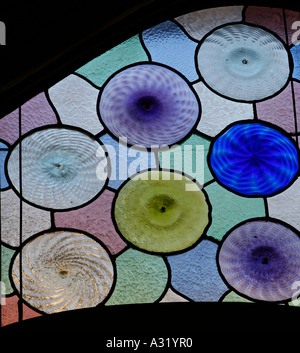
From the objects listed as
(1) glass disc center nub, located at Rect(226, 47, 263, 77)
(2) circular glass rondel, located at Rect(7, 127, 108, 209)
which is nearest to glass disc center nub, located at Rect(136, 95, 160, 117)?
(2) circular glass rondel, located at Rect(7, 127, 108, 209)

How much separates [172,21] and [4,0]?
4.73ft

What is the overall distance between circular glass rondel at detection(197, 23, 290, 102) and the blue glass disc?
0.24 m

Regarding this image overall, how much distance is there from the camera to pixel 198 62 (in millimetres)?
4605

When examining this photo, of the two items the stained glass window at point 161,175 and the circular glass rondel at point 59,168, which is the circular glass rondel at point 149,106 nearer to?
the stained glass window at point 161,175

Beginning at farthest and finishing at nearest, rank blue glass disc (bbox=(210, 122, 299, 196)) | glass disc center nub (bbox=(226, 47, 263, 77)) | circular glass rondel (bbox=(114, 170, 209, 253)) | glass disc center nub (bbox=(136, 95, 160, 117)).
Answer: glass disc center nub (bbox=(226, 47, 263, 77)) < glass disc center nub (bbox=(136, 95, 160, 117)) < blue glass disc (bbox=(210, 122, 299, 196)) < circular glass rondel (bbox=(114, 170, 209, 253))

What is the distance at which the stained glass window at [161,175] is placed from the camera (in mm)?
4133

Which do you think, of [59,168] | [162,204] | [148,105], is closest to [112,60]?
[148,105]

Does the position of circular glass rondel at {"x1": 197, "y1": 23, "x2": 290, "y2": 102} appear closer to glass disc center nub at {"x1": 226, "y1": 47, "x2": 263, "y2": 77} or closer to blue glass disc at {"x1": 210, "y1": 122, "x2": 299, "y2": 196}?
glass disc center nub at {"x1": 226, "y1": 47, "x2": 263, "y2": 77}

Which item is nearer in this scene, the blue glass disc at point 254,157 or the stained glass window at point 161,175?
the stained glass window at point 161,175

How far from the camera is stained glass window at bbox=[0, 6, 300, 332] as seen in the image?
4133 mm

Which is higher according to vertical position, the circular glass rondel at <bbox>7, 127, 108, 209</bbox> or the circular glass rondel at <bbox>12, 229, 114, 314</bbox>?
the circular glass rondel at <bbox>7, 127, 108, 209</bbox>

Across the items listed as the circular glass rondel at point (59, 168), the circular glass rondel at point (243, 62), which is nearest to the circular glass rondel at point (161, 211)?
the circular glass rondel at point (59, 168)

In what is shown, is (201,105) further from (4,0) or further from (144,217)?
(4,0)

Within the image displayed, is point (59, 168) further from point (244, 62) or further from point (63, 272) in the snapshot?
point (244, 62)
